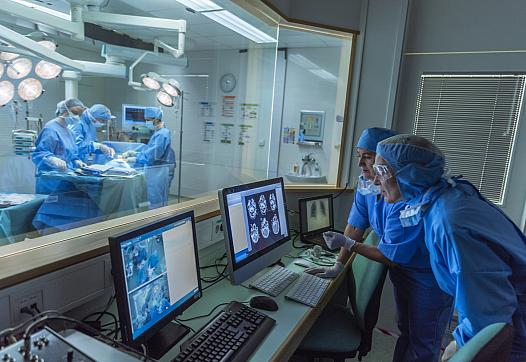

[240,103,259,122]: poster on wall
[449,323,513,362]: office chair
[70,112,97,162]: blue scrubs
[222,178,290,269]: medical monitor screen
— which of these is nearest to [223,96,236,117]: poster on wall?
[240,103,259,122]: poster on wall

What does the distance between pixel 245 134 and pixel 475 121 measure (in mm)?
2886

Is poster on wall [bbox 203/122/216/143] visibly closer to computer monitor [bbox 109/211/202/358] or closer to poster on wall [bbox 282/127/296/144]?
poster on wall [bbox 282/127/296/144]

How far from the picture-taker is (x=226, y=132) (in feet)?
17.0

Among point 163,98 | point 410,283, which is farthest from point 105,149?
point 410,283

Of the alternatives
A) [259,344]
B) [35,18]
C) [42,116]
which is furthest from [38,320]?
[42,116]

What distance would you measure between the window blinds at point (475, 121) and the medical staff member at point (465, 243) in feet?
3.76

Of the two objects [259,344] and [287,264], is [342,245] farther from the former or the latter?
[259,344]

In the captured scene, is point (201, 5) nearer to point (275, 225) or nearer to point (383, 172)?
A: point (275, 225)

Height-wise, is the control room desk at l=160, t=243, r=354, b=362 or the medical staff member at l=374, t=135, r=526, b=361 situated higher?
the medical staff member at l=374, t=135, r=526, b=361

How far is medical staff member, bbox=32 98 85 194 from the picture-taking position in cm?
298

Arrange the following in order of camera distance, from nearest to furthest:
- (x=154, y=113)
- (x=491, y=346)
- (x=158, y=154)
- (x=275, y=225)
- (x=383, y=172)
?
1. (x=491, y=346)
2. (x=383, y=172)
3. (x=275, y=225)
4. (x=158, y=154)
5. (x=154, y=113)

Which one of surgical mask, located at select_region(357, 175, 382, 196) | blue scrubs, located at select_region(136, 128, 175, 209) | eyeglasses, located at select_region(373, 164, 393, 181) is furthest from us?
blue scrubs, located at select_region(136, 128, 175, 209)

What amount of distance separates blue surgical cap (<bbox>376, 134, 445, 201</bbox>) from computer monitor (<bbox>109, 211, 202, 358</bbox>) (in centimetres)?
83

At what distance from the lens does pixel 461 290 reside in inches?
41.0
